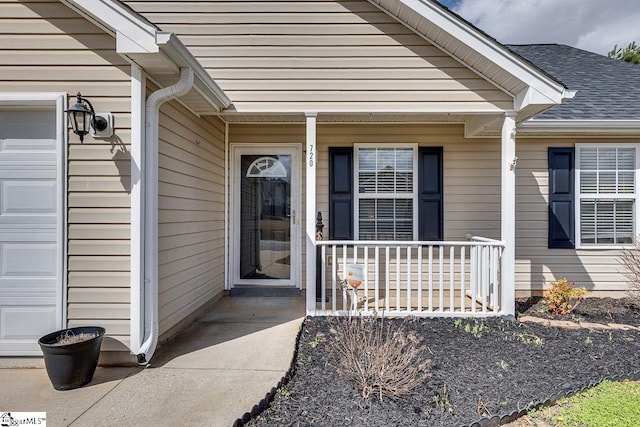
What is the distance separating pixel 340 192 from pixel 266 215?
3.74 feet

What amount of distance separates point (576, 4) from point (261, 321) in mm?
22045

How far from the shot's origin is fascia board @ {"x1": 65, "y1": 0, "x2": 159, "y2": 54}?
2652mm

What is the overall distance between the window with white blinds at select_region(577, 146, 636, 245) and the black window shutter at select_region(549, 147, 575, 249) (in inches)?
5.7

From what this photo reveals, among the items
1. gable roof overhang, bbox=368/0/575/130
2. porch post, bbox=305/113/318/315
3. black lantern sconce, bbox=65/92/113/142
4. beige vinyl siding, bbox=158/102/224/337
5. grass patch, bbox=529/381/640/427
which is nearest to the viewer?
grass patch, bbox=529/381/640/427

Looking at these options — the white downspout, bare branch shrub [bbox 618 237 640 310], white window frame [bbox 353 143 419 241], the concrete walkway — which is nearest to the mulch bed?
the concrete walkway

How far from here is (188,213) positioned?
3.83 m

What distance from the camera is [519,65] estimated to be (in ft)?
11.9

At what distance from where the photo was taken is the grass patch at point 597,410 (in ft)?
7.43

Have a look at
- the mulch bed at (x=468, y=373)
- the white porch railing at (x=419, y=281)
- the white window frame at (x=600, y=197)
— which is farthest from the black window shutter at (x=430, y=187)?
the white window frame at (x=600, y=197)

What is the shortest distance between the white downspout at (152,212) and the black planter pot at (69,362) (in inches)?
14.7

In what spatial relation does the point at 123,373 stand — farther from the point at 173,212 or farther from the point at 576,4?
the point at 576,4

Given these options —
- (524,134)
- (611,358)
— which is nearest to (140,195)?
(611,358)

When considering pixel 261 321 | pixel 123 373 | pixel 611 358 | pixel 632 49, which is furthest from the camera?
pixel 632 49

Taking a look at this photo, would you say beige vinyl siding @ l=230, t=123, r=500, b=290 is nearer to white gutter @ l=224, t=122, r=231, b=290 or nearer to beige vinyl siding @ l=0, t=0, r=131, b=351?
white gutter @ l=224, t=122, r=231, b=290
